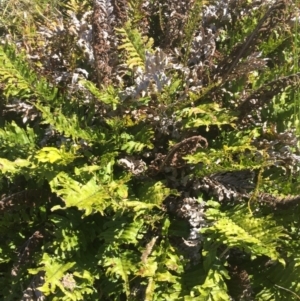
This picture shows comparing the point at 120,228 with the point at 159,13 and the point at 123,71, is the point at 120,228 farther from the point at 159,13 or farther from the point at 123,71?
the point at 159,13

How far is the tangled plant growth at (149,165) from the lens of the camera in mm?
2150

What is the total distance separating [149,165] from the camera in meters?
2.39

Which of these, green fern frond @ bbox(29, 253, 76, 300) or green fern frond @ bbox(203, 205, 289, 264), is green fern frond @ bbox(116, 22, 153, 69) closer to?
green fern frond @ bbox(203, 205, 289, 264)

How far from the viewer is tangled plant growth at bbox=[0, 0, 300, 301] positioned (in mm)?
2150

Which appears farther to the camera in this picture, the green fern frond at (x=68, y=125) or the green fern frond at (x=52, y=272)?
the green fern frond at (x=68, y=125)

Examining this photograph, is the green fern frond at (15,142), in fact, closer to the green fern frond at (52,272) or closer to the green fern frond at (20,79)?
the green fern frond at (20,79)

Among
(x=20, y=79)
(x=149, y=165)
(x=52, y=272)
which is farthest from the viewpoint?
(x=149, y=165)

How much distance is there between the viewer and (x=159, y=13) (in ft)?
9.09

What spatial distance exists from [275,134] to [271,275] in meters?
0.64

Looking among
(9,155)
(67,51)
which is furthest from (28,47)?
(9,155)

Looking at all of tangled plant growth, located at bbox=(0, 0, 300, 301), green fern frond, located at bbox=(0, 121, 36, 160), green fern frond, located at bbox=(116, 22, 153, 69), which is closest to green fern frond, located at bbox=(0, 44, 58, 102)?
tangled plant growth, located at bbox=(0, 0, 300, 301)

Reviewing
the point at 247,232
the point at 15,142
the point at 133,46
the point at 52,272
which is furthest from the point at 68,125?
the point at 247,232

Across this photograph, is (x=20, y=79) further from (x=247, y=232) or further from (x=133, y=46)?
(x=247, y=232)

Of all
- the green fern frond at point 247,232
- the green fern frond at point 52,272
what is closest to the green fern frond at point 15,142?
the green fern frond at point 52,272
